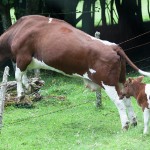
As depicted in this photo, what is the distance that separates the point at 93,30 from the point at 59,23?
8.26m

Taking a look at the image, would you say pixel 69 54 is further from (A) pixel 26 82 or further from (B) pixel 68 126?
(A) pixel 26 82

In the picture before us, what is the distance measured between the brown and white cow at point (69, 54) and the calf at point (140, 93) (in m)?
0.25

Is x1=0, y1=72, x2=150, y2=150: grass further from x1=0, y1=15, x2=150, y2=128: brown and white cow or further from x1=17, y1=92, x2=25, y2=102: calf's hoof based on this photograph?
x1=0, y1=15, x2=150, y2=128: brown and white cow

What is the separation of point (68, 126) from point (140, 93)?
1.87 meters

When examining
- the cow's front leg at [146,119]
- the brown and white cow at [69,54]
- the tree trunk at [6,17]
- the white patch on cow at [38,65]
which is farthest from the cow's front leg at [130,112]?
the tree trunk at [6,17]

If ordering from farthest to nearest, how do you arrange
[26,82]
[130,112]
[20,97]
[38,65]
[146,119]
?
[26,82] < [20,97] < [38,65] < [130,112] < [146,119]

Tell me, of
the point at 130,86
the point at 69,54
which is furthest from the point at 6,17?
the point at 130,86

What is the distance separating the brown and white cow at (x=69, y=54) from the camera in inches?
353

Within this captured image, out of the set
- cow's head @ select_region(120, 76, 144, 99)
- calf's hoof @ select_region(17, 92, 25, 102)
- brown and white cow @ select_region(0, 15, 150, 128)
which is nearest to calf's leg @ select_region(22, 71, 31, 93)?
brown and white cow @ select_region(0, 15, 150, 128)

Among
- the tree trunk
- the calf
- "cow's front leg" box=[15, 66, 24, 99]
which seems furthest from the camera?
the tree trunk

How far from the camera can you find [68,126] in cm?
973

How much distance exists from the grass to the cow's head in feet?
1.83

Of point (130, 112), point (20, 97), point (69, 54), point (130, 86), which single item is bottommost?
point (20, 97)

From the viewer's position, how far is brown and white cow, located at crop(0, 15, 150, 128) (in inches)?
353
